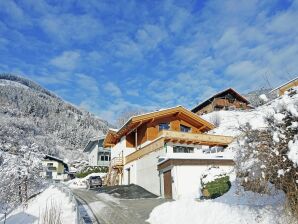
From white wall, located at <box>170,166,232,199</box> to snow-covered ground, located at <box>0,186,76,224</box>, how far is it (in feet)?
24.8

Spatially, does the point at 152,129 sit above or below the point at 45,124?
below

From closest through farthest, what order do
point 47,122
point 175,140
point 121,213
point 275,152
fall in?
point 275,152
point 121,213
point 175,140
point 47,122

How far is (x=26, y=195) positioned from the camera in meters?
33.0

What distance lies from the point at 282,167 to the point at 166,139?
21.0 m

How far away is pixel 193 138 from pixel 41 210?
53.7ft

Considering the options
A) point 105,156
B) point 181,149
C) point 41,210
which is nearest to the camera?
point 41,210

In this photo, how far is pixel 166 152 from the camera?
95.0ft

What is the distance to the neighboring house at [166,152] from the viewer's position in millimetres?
24922

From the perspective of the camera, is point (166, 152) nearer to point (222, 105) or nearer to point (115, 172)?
point (115, 172)

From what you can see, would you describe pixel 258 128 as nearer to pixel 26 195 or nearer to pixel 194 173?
pixel 194 173

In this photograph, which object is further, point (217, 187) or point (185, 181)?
point (185, 181)

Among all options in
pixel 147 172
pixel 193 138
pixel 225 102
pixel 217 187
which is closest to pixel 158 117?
pixel 193 138

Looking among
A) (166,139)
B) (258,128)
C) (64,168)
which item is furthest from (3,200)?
(64,168)

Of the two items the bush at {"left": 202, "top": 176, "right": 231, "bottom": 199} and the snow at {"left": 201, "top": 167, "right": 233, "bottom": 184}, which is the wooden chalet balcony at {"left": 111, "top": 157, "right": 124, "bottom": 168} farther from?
the bush at {"left": 202, "top": 176, "right": 231, "bottom": 199}
